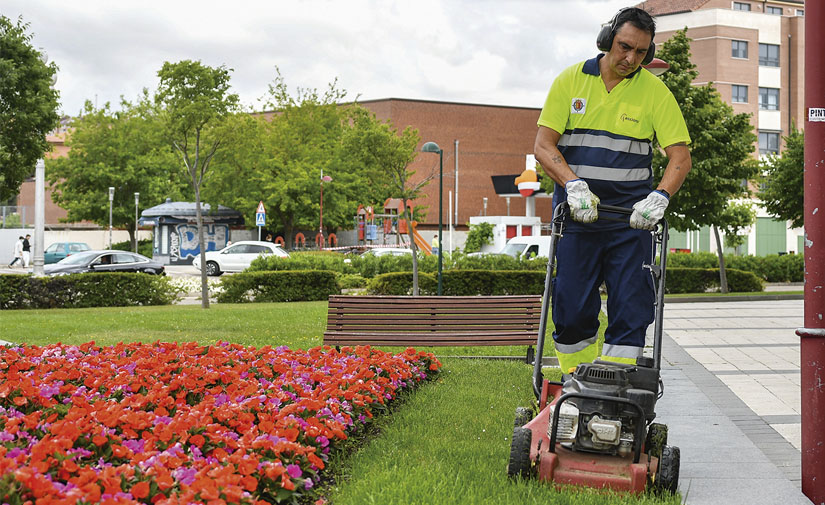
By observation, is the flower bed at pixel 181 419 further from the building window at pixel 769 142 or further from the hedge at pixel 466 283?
the building window at pixel 769 142

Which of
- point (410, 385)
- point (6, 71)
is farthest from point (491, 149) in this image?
point (410, 385)

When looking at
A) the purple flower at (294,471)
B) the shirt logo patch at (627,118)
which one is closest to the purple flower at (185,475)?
the purple flower at (294,471)

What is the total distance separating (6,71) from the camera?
60.5ft

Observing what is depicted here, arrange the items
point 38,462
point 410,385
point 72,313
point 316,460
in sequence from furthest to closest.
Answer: point 72,313 < point 410,385 < point 316,460 < point 38,462

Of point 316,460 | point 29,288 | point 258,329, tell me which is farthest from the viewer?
point 29,288

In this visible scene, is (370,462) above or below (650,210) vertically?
below

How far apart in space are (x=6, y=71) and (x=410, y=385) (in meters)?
15.5

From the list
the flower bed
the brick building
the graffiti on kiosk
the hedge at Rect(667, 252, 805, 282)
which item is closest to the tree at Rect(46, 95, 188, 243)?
the graffiti on kiosk

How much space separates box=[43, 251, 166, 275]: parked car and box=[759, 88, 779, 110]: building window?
4133 cm

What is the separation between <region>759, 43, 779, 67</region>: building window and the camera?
184 feet

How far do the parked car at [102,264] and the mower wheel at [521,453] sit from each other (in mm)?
26907

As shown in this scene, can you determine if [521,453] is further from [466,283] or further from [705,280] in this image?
[705,280]

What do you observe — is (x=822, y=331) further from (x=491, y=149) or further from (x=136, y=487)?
(x=491, y=149)

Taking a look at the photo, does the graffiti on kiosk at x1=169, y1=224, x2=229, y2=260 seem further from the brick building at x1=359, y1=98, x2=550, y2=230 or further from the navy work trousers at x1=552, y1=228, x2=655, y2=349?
the navy work trousers at x1=552, y1=228, x2=655, y2=349
